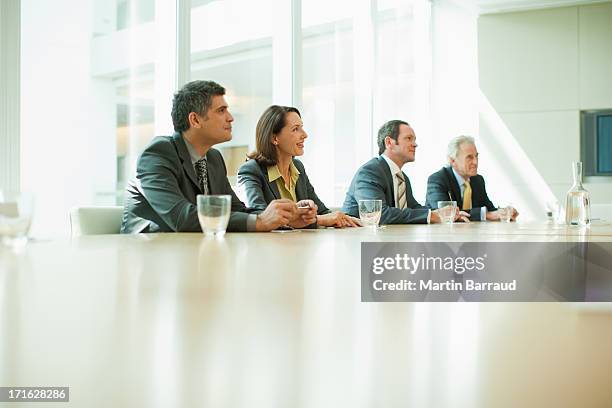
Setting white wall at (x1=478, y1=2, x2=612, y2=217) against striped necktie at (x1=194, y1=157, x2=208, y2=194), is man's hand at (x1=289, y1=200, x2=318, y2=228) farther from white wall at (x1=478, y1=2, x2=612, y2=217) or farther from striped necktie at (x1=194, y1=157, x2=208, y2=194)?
white wall at (x1=478, y1=2, x2=612, y2=217)

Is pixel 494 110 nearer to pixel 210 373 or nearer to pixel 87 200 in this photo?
pixel 87 200

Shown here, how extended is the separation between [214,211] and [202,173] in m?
1.08

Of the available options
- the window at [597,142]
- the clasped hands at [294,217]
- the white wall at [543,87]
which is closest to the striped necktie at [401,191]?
the clasped hands at [294,217]

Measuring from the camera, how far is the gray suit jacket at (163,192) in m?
2.04

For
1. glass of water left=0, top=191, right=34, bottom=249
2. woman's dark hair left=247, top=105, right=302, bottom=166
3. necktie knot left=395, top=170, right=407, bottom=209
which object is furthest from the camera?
Result: necktie knot left=395, top=170, right=407, bottom=209

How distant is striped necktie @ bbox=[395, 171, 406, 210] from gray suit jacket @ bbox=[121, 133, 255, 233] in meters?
1.52

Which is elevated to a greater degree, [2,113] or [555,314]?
[2,113]

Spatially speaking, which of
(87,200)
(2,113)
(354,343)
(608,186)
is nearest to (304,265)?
(354,343)

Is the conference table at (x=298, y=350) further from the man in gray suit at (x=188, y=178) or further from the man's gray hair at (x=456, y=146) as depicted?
the man's gray hair at (x=456, y=146)

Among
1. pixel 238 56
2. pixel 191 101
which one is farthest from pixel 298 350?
pixel 238 56

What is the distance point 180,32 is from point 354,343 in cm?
342

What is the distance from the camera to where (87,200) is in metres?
3.13

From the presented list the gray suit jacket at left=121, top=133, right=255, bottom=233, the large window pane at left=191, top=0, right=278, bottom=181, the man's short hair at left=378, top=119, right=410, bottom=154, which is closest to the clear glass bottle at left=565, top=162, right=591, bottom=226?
the gray suit jacket at left=121, top=133, right=255, bottom=233

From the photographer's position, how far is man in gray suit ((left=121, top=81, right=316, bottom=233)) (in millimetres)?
1923
